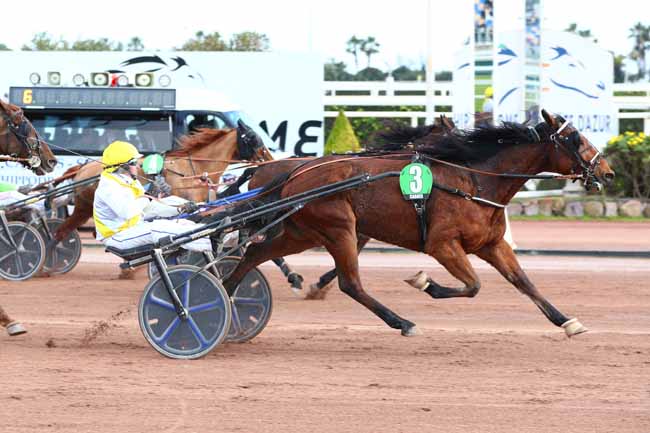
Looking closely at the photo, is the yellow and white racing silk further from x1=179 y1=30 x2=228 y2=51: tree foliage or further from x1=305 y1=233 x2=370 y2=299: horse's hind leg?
x1=179 y1=30 x2=228 y2=51: tree foliage

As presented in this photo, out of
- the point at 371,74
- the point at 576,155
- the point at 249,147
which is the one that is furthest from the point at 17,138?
the point at 371,74

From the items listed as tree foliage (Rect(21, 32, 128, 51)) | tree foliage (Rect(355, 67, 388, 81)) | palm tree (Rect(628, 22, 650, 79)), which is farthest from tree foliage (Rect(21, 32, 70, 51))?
palm tree (Rect(628, 22, 650, 79))

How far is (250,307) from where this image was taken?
788 centimetres

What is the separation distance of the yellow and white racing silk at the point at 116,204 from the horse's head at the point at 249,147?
15.7 feet

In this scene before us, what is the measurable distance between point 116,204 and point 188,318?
0.87 m

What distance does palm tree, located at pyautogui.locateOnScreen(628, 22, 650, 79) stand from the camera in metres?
66.9

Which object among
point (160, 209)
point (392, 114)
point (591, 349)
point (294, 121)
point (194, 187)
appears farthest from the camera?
point (392, 114)

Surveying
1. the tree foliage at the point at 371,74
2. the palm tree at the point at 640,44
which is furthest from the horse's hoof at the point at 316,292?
the palm tree at the point at 640,44

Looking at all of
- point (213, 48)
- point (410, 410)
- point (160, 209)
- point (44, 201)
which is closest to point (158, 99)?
point (44, 201)

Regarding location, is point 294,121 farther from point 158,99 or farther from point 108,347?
point 108,347

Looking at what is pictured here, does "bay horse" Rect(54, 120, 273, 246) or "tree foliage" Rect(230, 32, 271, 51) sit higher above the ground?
"tree foliage" Rect(230, 32, 271, 51)

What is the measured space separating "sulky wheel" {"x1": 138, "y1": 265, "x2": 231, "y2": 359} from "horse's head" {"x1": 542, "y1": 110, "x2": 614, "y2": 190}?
8.45ft

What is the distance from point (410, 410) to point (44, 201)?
22.0 ft

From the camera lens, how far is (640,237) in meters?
16.7
